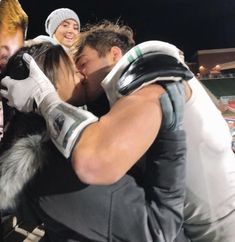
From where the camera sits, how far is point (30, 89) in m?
0.77

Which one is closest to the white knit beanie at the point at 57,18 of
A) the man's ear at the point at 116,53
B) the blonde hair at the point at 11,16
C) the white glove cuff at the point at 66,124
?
the blonde hair at the point at 11,16

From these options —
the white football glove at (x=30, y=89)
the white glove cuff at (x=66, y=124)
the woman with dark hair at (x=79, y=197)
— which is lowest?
the woman with dark hair at (x=79, y=197)

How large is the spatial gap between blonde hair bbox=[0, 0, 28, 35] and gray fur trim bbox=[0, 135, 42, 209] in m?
1.04

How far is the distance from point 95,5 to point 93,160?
3667 mm

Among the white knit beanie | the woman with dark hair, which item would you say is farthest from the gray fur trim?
the white knit beanie

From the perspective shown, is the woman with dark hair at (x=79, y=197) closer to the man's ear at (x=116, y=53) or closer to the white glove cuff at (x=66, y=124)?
the white glove cuff at (x=66, y=124)

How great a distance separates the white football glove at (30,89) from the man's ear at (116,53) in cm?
46

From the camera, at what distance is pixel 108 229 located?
73cm

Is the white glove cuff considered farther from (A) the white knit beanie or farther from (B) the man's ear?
(A) the white knit beanie

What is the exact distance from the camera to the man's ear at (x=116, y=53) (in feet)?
4.11

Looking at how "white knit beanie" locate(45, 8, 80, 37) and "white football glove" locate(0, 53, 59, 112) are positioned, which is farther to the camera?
"white knit beanie" locate(45, 8, 80, 37)

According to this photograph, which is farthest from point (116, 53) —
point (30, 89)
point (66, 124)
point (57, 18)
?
point (57, 18)

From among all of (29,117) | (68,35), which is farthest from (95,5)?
(29,117)

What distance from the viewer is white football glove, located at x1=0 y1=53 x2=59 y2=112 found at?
759 millimetres
